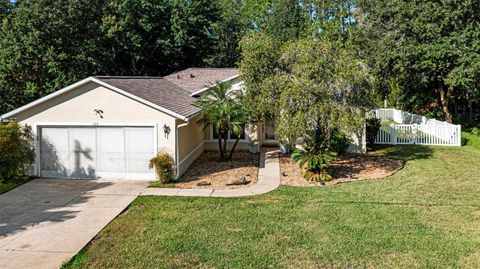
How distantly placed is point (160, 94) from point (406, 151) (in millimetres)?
13691

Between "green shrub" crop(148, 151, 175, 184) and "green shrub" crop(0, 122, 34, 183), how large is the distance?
5171 millimetres

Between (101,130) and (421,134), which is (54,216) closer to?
(101,130)

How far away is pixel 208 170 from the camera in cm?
1589

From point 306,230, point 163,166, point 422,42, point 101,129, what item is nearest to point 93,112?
point 101,129

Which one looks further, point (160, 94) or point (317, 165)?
point (160, 94)

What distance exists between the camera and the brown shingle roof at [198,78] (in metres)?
21.8

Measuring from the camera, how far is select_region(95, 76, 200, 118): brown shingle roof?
14.6 m

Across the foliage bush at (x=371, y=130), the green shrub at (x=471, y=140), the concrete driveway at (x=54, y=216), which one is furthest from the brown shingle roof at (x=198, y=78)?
the green shrub at (x=471, y=140)

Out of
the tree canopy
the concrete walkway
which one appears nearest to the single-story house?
the concrete walkway

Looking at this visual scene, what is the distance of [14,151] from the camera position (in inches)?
543

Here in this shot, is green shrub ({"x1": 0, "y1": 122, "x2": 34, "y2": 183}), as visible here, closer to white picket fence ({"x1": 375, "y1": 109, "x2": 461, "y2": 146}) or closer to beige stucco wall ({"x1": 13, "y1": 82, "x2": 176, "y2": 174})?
beige stucco wall ({"x1": 13, "y1": 82, "x2": 176, "y2": 174})

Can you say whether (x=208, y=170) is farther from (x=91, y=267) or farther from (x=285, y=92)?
(x=91, y=267)

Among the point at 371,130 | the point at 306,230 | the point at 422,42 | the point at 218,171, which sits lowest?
the point at 306,230

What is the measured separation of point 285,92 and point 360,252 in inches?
300
